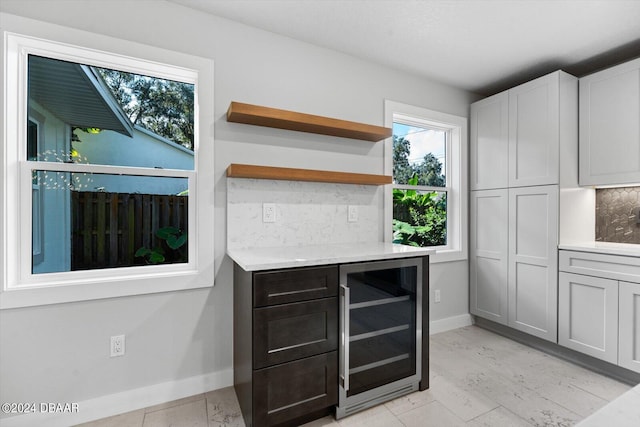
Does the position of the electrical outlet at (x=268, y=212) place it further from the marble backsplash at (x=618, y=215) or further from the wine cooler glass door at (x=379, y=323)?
the marble backsplash at (x=618, y=215)

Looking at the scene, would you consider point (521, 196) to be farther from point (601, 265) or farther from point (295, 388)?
point (295, 388)

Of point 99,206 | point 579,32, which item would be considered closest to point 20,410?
point 99,206

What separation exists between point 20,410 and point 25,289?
65 centimetres

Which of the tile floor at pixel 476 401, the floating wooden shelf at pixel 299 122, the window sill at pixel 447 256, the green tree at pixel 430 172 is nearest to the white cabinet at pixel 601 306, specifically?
the tile floor at pixel 476 401

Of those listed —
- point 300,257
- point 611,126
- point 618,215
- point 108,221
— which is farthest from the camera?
point 618,215

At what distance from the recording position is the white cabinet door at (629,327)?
2.09 metres

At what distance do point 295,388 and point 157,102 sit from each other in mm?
1970

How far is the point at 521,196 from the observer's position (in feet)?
9.08

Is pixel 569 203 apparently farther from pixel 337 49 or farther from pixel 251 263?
pixel 251 263

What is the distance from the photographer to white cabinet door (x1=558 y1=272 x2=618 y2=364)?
2.21 meters

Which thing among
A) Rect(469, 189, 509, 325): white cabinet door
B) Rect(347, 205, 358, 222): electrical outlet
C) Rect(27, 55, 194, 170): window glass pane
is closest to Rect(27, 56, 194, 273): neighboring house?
Rect(27, 55, 194, 170): window glass pane

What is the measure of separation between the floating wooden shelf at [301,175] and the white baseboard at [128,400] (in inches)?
53.4

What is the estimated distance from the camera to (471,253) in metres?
3.24

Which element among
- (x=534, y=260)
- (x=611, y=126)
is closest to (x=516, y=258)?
(x=534, y=260)
